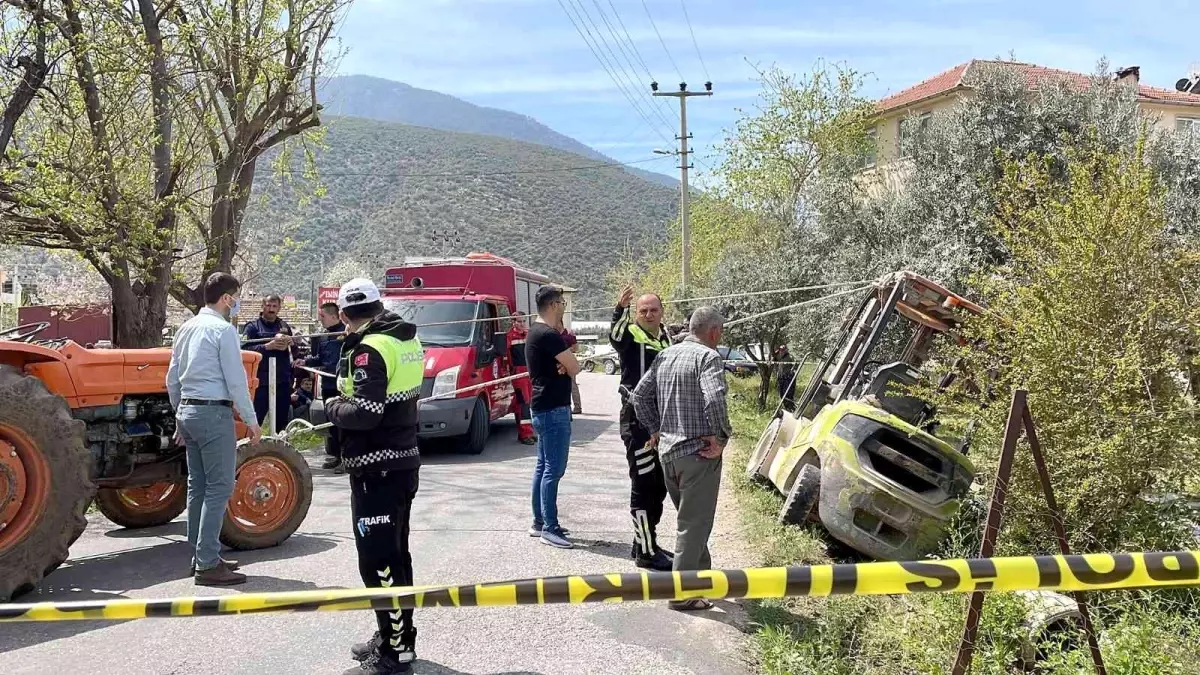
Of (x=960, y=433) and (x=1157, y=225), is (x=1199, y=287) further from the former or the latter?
(x=960, y=433)

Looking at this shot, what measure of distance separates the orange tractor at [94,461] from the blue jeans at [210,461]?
60 centimetres

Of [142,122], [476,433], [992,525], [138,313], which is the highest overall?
[142,122]

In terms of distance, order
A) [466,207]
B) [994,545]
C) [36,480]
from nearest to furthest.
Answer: [994,545] → [36,480] → [466,207]

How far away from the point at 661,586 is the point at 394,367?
1978 millimetres

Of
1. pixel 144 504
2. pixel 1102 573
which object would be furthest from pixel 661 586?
pixel 144 504

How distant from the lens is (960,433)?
709cm

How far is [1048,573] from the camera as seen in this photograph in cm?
261

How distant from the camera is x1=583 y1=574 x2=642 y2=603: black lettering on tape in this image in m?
2.60

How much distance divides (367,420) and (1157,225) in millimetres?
5325

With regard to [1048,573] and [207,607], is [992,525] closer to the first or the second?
[1048,573]

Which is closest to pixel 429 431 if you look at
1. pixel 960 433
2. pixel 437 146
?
pixel 960 433

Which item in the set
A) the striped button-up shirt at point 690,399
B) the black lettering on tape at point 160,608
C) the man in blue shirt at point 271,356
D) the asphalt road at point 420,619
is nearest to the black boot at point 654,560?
the asphalt road at point 420,619

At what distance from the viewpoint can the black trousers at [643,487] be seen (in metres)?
5.92

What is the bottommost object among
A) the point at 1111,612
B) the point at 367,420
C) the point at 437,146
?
the point at 1111,612
